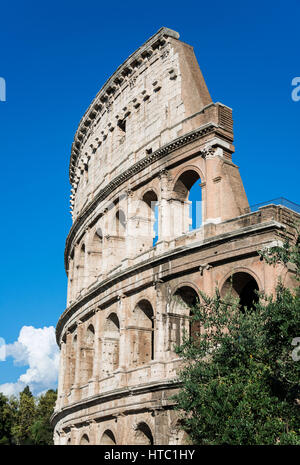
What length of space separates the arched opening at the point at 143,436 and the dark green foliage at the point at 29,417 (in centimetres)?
3469

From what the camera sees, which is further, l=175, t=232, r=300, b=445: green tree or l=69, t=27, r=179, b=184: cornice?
l=69, t=27, r=179, b=184: cornice

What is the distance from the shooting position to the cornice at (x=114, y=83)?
2511 cm

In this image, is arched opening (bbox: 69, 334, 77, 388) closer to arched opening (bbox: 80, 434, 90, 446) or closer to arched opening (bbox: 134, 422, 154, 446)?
arched opening (bbox: 80, 434, 90, 446)

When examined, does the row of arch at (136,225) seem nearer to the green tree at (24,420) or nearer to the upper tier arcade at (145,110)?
the upper tier arcade at (145,110)

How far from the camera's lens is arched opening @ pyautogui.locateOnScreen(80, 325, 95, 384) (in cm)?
2661

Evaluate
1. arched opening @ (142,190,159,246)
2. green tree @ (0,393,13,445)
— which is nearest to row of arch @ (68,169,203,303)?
arched opening @ (142,190,159,246)

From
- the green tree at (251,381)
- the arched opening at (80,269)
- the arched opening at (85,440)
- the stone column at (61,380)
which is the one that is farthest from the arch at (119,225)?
the green tree at (251,381)

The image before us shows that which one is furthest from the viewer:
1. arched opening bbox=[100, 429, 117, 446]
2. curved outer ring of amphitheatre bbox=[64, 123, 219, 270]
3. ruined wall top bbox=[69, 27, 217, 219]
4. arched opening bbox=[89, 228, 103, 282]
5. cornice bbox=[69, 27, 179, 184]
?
arched opening bbox=[89, 228, 103, 282]

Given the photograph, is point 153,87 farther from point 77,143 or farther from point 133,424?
point 133,424

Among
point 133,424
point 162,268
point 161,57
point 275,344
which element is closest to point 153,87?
point 161,57

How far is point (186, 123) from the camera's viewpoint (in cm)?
2270

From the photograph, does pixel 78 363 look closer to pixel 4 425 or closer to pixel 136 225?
pixel 136 225

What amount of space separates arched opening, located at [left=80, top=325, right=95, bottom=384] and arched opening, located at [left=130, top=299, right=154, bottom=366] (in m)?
4.39
